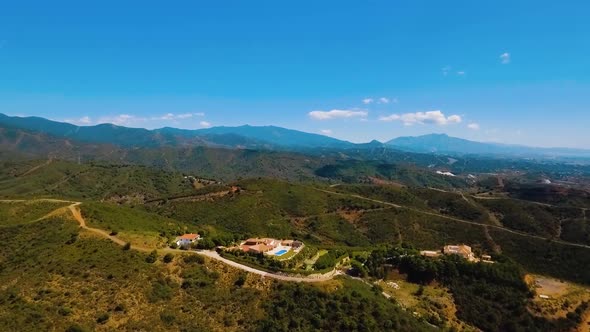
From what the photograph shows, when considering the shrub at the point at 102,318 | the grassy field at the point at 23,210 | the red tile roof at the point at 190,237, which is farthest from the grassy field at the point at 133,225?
the shrub at the point at 102,318

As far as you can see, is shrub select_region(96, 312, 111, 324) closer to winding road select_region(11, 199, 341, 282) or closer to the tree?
the tree

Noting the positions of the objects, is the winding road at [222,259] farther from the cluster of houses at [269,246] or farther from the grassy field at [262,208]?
the grassy field at [262,208]

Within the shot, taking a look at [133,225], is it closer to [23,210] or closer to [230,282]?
[23,210]

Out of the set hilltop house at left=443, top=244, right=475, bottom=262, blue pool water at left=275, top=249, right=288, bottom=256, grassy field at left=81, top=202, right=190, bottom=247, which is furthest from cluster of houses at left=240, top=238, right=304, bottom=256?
hilltop house at left=443, top=244, right=475, bottom=262

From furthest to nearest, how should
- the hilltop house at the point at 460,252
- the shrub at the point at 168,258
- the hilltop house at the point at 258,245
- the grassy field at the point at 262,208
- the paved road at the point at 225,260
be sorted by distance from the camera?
the grassy field at the point at 262,208, the hilltop house at the point at 460,252, the hilltop house at the point at 258,245, the shrub at the point at 168,258, the paved road at the point at 225,260

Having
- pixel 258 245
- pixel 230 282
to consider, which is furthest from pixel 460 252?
pixel 230 282

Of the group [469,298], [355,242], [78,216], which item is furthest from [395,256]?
[78,216]

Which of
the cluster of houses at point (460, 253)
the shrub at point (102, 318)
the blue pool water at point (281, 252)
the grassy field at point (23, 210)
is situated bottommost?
the cluster of houses at point (460, 253)
